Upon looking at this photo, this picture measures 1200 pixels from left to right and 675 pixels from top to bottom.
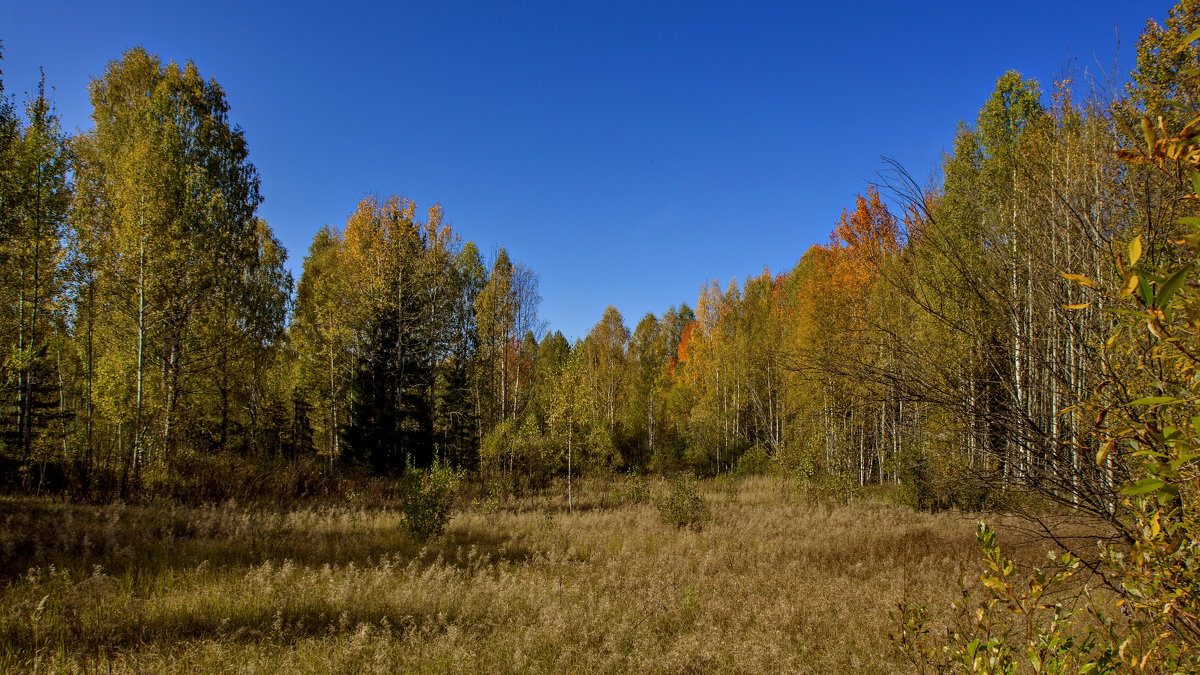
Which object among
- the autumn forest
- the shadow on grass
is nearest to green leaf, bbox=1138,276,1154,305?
the autumn forest

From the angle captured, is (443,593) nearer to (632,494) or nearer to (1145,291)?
(1145,291)

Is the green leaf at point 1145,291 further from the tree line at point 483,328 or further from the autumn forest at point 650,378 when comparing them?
the tree line at point 483,328

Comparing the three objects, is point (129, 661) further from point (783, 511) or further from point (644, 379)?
point (644, 379)

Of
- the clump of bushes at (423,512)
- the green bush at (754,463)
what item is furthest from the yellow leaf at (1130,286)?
the green bush at (754,463)

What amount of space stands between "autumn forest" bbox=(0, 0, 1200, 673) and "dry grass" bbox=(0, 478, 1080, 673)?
0.10 m

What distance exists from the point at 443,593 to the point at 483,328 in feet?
48.5

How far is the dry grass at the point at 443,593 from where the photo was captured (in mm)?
4496

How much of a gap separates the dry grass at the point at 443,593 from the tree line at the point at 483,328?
1.34 meters

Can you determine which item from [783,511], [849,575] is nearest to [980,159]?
[783,511]

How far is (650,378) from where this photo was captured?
2981 cm

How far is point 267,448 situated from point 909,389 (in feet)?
74.2

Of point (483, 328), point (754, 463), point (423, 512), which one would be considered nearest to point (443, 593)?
point (423, 512)

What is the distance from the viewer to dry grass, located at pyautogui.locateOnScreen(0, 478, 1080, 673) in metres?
4.50

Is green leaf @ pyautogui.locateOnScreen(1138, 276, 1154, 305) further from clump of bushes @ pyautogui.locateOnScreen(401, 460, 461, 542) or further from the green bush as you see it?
the green bush
